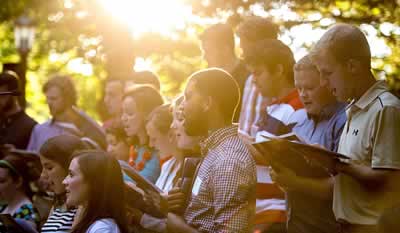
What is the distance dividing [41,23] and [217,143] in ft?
48.2

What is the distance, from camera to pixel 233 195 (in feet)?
17.6

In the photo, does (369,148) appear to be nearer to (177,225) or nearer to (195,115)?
(195,115)

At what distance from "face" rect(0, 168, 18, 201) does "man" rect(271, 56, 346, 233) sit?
2931 mm

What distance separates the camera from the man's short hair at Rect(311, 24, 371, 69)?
527cm

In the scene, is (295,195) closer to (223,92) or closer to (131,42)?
(223,92)

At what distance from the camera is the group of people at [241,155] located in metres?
5.21

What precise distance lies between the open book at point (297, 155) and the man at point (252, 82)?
4.58 ft

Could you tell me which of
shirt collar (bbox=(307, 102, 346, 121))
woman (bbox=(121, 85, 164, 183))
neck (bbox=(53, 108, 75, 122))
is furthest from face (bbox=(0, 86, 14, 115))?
shirt collar (bbox=(307, 102, 346, 121))

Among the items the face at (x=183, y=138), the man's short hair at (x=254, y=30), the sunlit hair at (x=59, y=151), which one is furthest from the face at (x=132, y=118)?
the face at (x=183, y=138)

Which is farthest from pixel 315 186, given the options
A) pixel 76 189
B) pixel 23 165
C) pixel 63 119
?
pixel 63 119

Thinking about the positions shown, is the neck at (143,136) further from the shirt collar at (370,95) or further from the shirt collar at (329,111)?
the shirt collar at (370,95)

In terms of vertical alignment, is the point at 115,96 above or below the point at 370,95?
below

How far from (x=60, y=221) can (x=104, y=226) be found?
83 centimetres

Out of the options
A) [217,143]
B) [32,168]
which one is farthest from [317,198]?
[32,168]
